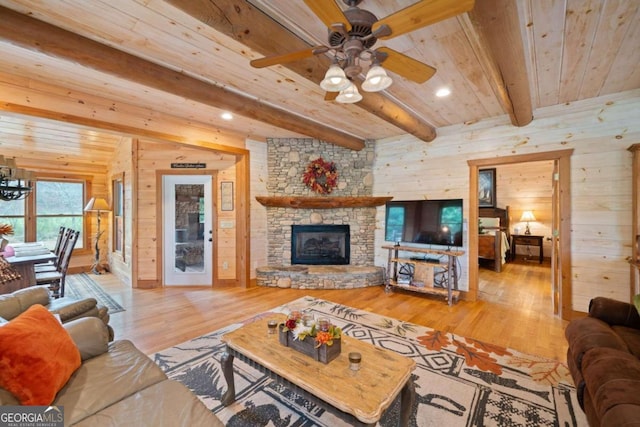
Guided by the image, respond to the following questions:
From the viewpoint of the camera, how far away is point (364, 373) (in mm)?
1533

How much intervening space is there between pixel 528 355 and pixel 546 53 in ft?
8.83

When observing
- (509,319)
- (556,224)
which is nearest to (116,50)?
(509,319)

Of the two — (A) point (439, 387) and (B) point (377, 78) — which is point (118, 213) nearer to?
(B) point (377, 78)

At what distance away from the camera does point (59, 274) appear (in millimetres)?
3723

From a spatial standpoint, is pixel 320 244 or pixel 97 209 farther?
pixel 97 209

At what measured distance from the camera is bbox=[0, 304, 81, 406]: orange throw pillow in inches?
46.7

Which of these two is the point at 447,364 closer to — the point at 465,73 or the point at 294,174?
the point at 465,73

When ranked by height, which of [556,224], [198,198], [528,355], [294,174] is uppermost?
[294,174]

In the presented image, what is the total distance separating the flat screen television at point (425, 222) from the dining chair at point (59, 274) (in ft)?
15.4

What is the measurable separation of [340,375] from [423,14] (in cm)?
190

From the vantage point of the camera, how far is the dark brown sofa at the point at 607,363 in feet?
3.95

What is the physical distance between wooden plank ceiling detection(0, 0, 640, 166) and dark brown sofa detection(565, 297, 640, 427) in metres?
2.03

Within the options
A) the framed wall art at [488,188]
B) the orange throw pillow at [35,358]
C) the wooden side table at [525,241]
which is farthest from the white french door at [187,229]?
the wooden side table at [525,241]

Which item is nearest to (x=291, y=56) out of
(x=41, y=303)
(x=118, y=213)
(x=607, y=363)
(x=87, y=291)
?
(x=41, y=303)
